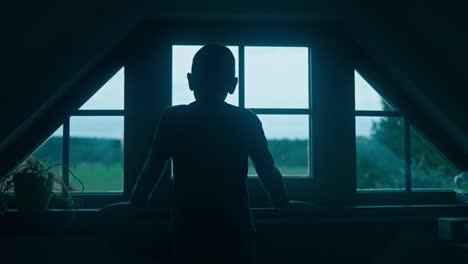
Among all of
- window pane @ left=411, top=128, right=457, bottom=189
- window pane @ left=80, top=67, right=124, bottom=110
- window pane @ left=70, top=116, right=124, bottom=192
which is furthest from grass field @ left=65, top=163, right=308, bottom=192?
window pane @ left=411, top=128, right=457, bottom=189

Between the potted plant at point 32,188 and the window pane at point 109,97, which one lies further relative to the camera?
the window pane at point 109,97

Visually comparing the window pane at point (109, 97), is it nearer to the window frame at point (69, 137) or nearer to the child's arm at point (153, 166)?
the window frame at point (69, 137)

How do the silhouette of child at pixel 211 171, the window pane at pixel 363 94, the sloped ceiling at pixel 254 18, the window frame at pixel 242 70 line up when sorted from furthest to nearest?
the window pane at pixel 363 94 → the window frame at pixel 242 70 → the sloped ceiling at pixel 254 18 → the silhouette of child at pixel 211 171

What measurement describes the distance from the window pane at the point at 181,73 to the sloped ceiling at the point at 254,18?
17 centimetres

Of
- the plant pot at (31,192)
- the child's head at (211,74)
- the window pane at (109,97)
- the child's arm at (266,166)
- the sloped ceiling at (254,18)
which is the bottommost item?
the plant pot at (31,192)

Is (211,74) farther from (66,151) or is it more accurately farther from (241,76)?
(66,151)

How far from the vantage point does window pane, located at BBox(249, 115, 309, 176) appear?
2.32 meters

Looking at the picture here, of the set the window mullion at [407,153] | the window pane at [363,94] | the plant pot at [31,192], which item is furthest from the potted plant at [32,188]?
the window mullion at [407,153]

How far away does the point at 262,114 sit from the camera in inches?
90.4

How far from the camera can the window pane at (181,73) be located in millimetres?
2281

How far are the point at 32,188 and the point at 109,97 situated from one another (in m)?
0.55

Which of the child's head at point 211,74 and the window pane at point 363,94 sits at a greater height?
the window pane at point 363,94

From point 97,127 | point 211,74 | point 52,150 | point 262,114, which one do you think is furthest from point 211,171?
point 52,150

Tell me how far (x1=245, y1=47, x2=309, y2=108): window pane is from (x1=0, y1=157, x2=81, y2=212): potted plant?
98 centimetres
